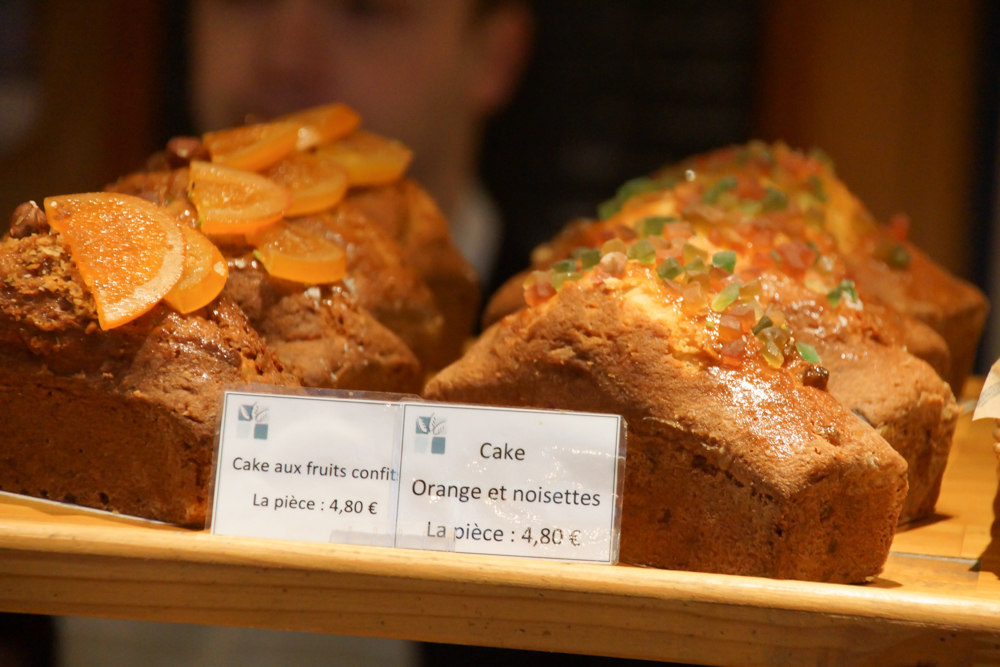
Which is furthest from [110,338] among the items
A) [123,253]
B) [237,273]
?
[237,273]

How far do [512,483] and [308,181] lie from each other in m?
0.89

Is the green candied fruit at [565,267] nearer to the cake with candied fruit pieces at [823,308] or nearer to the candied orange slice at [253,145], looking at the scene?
the cake with candied fruit pieces at [823,308]

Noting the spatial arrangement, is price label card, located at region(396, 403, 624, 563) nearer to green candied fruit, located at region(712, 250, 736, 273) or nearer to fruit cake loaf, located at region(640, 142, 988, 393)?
green candied fruit, located at region(712, 250, 736, 273)

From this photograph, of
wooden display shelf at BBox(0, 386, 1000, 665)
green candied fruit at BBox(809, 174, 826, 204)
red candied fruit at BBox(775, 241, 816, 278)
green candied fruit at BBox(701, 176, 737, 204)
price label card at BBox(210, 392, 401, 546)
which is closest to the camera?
wooden display shelf at BBox(0, 386, 1000, 665)

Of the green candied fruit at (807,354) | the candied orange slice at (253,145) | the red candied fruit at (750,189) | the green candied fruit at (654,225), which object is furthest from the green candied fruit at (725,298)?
the candied orange slice at (253,145)

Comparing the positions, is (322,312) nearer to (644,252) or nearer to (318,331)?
(318,331)

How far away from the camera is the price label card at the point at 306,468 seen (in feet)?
3.85

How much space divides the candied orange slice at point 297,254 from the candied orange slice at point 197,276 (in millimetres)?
157

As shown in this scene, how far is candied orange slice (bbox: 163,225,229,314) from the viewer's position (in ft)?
4.34

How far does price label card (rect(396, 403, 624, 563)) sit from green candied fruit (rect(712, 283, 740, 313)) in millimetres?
296

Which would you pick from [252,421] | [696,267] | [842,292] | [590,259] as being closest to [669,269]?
[696,267]

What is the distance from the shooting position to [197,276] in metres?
1.34

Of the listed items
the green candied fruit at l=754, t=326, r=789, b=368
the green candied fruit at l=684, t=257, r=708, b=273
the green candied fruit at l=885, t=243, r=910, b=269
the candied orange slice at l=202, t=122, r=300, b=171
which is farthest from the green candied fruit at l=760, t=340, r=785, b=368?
the candied orange slice at l=202, t=122, r=300, b=171

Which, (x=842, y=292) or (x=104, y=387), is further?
(x=842, y=292)
